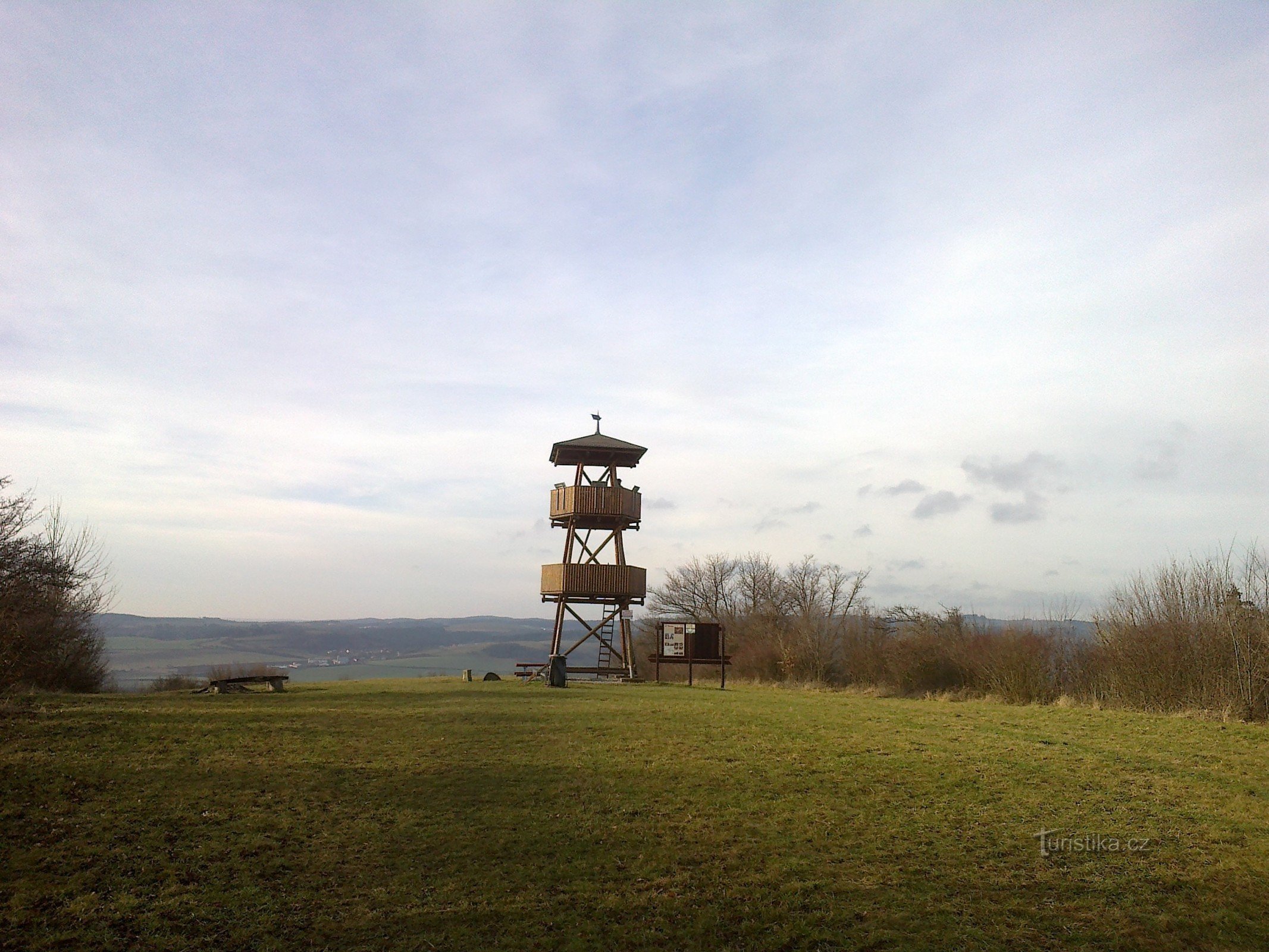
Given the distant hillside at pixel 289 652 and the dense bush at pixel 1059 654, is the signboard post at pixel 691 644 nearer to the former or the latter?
the dense bush at pixel 1059 654

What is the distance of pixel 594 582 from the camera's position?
106ft

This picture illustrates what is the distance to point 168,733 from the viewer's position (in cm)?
1306

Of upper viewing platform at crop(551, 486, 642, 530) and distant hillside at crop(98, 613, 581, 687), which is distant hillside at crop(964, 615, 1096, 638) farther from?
distant hillside at crop(98, 613, 581, 687)

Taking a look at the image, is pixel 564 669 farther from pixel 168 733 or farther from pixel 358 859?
pixel 358 859

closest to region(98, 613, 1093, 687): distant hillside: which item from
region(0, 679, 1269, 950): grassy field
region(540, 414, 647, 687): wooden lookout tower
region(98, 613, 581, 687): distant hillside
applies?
region(98, 613, 581, 687): distant hillside

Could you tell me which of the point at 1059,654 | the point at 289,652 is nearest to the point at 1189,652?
the point at 1059,654

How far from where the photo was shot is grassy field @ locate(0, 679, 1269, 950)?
7.18 m

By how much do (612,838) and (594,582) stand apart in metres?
23.2
